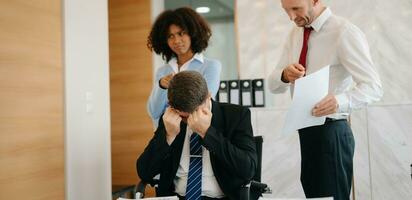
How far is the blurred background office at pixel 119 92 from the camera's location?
7.97ft

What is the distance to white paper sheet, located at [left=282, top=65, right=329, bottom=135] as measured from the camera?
58.3 inches

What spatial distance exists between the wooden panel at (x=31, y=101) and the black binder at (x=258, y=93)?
171 centimetres

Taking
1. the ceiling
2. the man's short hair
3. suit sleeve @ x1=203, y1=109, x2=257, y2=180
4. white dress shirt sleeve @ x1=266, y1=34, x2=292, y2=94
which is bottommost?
suit sleeve @ x1=203, y1=109, x2=257, y2=180

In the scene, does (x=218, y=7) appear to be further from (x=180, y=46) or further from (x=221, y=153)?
(x=221, y=153)

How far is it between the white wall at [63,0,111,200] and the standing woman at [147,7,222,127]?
35.2 inches

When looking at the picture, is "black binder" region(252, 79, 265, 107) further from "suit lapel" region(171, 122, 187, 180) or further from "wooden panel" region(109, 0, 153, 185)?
"suit lapel" region(171, 122, 187, 180)

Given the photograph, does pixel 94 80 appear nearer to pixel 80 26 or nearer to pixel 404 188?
Result: pixel 80 26

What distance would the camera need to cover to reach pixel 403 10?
3.47 metres

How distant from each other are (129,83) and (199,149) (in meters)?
2.97

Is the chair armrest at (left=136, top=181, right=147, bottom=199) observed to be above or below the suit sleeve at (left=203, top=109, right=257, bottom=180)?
below

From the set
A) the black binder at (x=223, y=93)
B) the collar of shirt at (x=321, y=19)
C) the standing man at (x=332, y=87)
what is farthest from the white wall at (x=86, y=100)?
the collar of shirt at (x=321, y=19)

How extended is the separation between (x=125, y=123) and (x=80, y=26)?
5.81 feet

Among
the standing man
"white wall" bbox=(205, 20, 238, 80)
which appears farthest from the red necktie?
"white wall" bbox=(205, 20, 238, 80)

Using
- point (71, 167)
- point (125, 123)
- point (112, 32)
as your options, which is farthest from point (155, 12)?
point (71, 167)
